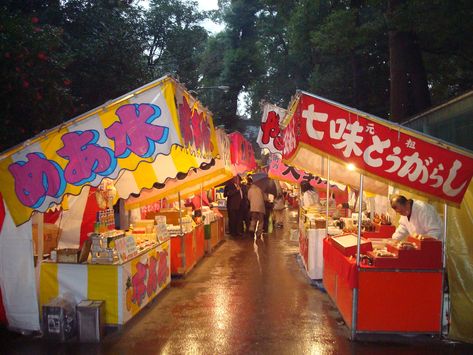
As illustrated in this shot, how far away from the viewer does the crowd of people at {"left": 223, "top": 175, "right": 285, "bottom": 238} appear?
16.7 m

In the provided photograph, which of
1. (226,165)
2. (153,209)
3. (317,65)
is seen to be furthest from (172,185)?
(317,65)

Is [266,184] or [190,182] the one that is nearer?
[190,182]

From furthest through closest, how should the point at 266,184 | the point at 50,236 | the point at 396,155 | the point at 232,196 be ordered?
the point at 266,184 → the point at 232,196 → the point at 50,236 → the point at 396,155

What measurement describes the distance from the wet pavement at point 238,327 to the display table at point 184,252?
266 mm

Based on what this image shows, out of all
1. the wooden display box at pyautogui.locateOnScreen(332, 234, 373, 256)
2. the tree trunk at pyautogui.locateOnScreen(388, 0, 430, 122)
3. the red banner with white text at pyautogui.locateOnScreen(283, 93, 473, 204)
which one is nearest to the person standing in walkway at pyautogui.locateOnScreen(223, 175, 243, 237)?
the tree trunk at pyautogui.locateOnScreen(388, 0, 430, 122)

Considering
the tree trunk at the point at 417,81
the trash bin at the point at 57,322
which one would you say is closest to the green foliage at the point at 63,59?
the trash bin at the point at 57,322

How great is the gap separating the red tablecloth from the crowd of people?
804 cm

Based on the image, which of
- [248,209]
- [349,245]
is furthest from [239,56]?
[349,245]

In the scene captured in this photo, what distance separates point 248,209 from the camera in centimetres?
1806

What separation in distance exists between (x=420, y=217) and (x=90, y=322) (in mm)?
5101

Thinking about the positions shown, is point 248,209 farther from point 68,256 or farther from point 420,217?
point 68,256

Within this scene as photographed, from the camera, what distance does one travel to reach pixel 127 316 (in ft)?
21.4

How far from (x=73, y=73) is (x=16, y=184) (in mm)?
7366

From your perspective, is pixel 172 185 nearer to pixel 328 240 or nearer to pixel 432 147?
pixel 328 240
